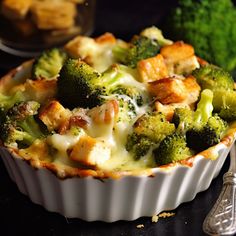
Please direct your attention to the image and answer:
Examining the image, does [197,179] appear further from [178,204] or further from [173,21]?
[173,21]

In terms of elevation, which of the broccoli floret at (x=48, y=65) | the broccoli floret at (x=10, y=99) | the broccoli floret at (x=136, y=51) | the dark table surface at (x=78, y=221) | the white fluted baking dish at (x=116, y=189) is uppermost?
the broccoli floret at (x=136, y=51)

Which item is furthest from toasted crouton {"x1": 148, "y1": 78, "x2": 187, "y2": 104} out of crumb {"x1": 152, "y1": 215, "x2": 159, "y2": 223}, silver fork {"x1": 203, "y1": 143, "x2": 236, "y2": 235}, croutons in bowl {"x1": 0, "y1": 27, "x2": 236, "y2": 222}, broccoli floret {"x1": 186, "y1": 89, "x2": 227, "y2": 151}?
crumb {"x1": 152, "y1": 215, "x2": 159, "y2": 223}

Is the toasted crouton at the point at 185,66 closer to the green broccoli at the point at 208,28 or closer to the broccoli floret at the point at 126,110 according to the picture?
the broccoli floret at the point at 126,110

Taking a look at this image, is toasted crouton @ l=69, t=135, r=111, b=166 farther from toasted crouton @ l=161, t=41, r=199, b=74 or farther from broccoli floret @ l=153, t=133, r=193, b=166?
toasted crouton @ l=161, t=41, r=199, b=74

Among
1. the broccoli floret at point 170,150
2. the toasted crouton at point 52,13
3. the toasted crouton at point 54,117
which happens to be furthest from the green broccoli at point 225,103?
the toasted crouton at point 52,13

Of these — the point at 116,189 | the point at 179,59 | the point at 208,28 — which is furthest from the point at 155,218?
the point at 208,28

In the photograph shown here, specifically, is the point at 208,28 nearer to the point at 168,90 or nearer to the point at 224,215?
the point at 168,90
